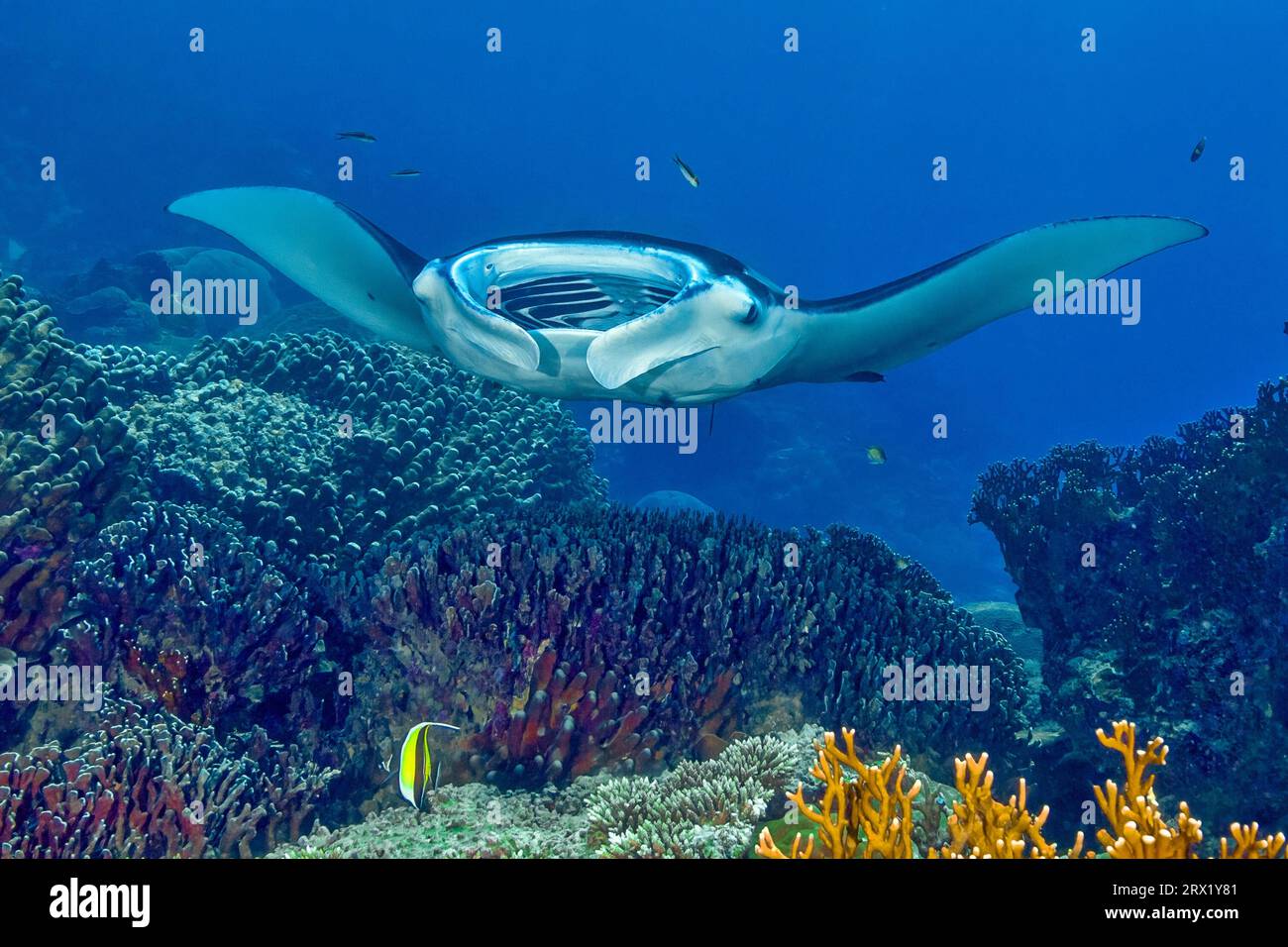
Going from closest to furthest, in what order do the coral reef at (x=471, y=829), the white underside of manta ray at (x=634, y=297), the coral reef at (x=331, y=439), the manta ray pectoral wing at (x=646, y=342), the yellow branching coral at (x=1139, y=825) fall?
the yellow branching coral at (x=1139, y=825) → the coral reef at (x=471, y=829) → the manta ray pectoral wing at (x=646, y=342) → the white underside of manta ray at (x=634, y=297) → the coral reef at (x=331, y=439)

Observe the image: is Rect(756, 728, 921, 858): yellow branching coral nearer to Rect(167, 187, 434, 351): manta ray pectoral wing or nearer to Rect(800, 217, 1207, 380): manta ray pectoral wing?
Rect(800, 217, 1207, 380): manta ray pectoral wing

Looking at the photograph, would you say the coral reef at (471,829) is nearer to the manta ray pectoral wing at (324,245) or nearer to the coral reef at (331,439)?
the coral reef at (331,439)

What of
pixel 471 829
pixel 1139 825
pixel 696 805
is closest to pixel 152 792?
pixel 471 829

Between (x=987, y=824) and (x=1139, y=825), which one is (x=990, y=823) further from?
(x=1139, y=825)

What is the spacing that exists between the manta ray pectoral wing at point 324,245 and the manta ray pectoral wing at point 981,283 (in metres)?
2.82

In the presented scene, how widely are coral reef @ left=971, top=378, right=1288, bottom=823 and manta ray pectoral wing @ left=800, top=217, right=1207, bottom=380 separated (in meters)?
2.87

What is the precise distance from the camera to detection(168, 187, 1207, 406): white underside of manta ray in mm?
3783

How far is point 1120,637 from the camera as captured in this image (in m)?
5.95

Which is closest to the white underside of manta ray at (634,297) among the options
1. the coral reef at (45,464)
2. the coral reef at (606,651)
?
the coral reef at (606,651)

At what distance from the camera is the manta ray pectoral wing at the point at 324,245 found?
176 inches

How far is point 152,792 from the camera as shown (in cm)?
359

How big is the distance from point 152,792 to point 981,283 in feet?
18.7

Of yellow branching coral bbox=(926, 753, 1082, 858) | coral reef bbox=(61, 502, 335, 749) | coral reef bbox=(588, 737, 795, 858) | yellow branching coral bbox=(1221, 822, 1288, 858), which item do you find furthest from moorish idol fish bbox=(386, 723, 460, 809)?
yellow branching coral bbox=(1221, 822, 1288, 858)

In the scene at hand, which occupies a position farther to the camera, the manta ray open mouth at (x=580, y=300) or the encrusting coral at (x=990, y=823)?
the manta ray open mouth at (x=580, y=300)
